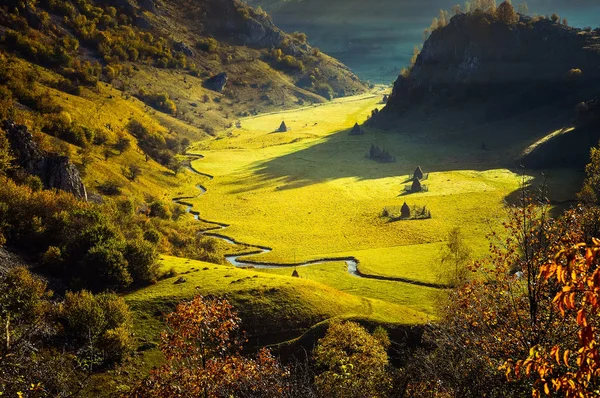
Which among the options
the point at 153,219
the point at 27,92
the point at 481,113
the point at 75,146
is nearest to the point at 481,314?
the point at 153,219

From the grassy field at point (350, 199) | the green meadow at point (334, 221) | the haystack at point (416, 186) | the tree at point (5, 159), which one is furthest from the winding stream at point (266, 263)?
the haystack at point (416, 186)

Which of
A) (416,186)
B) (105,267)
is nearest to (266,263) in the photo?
(105,267)

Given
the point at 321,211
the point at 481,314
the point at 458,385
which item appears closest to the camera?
the point at 458,385

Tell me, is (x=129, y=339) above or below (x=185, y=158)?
below

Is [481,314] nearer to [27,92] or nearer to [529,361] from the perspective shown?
[529,361]

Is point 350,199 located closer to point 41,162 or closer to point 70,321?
point 41,162

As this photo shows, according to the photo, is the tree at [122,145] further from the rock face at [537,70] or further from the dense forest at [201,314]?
the rock face at [537,70]
